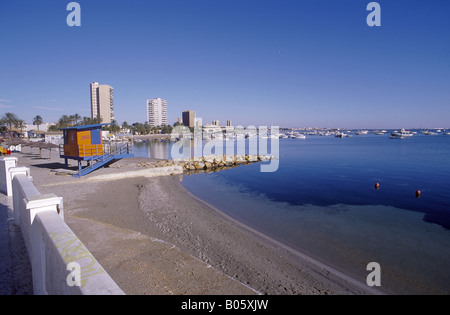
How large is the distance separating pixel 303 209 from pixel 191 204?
25.1 feet

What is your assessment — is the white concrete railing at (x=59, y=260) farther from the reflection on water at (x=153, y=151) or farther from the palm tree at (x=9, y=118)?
the palm tree at (x=9, y=118)

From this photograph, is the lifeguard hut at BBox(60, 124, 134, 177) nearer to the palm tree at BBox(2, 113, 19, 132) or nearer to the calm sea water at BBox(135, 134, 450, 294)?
the calm sea water at BBox(135, 134, 450, 294)

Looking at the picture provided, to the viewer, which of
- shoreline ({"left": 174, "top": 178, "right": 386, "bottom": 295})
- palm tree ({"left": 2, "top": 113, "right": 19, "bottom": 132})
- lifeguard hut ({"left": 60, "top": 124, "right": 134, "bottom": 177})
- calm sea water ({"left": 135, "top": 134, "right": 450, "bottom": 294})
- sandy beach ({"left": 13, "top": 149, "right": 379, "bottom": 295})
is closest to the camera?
sandy beach ({"left": 13, "top": 149, "right": 379, "bottom": 295})

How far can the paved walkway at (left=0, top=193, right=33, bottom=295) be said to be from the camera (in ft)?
15.4

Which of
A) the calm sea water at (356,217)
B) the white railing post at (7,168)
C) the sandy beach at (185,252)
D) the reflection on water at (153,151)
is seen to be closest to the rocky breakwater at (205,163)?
the calm sea water at (356,217)

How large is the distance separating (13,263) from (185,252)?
190 inches

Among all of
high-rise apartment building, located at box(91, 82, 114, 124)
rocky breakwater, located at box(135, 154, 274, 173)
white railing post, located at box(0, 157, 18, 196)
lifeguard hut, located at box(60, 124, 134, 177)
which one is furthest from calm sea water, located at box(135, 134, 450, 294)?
high-rise apartment building, located at box(91, 82, 114, 124)

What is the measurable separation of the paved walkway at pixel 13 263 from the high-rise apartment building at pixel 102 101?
18139 centimetres

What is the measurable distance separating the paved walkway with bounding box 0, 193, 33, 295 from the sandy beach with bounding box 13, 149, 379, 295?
189 centimetres

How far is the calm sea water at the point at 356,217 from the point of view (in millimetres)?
9633

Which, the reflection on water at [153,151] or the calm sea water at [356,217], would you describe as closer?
the calm sea water at [356,217]
